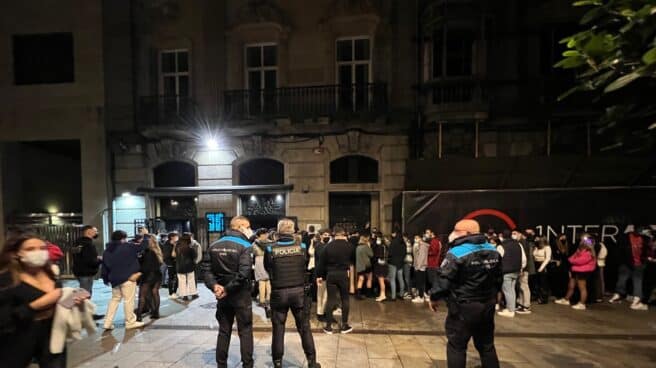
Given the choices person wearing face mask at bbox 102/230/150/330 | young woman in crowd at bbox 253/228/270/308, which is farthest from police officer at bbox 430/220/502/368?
person wearing face mask at bbox 102/230/150/330

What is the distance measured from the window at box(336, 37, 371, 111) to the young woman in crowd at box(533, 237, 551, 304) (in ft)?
22.0

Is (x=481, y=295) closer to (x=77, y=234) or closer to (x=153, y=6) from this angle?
(x=77, y=234)

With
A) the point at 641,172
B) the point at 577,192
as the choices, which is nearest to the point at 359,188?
the point at 577,192

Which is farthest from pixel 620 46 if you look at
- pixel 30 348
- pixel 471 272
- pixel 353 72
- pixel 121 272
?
pixel 353 72

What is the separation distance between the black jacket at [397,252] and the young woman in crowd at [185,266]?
511cm

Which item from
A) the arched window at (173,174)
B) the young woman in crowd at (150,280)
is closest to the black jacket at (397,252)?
the young woman in crowd at (150,280)

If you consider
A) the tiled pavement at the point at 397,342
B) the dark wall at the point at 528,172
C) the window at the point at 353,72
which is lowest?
the tiled pavement at the point at 397,342

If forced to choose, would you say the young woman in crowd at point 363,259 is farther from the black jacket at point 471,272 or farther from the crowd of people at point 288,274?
the black jacket at point 471,272

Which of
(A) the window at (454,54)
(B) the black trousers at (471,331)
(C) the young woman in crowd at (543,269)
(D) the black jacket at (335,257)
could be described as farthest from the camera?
(A) the window at (454,54)

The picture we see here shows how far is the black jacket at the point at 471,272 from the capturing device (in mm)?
3875

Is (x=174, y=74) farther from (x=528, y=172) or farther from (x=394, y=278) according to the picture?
(x=528, y=172)

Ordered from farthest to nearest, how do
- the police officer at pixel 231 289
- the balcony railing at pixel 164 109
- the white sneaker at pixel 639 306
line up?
the balcony railing at pixel 164 109 → the white sneaker at pixel 639 306 → the police officer at pixel 231 289

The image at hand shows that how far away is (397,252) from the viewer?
821 cm

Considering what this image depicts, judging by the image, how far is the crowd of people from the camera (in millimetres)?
3121
